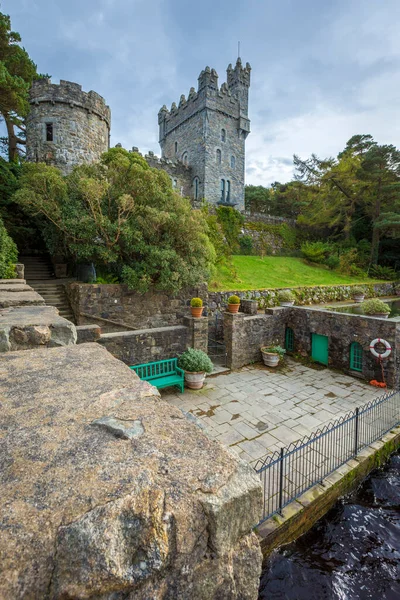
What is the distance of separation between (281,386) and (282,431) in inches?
100

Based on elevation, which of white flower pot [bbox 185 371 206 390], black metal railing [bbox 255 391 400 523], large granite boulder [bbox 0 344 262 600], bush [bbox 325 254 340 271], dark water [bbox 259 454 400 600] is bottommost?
dark water [bbox 259 454 400 600]

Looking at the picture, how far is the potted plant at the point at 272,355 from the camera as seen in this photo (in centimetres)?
1009

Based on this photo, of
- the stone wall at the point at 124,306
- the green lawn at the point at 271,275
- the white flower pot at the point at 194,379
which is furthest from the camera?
the green lawn at the point at 271,275

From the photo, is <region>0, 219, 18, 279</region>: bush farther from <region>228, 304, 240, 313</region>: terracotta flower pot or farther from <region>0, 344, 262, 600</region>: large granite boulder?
<region>0, 344, 262, 600</region>: large granite boulder

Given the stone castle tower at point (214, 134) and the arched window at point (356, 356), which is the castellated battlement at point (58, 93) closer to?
the stone castle tower at point (214, 134)

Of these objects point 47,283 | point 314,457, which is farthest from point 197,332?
point 47,283

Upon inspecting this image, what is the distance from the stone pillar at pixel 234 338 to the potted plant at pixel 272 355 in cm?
90

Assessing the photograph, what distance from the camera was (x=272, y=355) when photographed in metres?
10.1

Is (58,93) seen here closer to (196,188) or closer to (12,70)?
(12,70)

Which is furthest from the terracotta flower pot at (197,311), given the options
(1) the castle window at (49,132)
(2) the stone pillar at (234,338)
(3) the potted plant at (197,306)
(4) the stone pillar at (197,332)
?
(1) the castle window at (49,132)

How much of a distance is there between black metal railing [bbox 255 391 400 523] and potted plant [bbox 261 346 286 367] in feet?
11.8

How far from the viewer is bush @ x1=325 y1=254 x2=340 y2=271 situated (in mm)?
22391

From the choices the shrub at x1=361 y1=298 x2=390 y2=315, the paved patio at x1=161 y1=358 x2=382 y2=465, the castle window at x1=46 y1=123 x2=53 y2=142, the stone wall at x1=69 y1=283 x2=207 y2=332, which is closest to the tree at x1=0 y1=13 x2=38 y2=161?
the castle window at x1=46 y1=123 x2=53 y2=142

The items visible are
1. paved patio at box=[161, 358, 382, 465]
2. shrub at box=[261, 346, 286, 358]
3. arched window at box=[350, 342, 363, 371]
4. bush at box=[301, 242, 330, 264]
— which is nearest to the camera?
paved patio at box=[161, 358, 382, 465]
